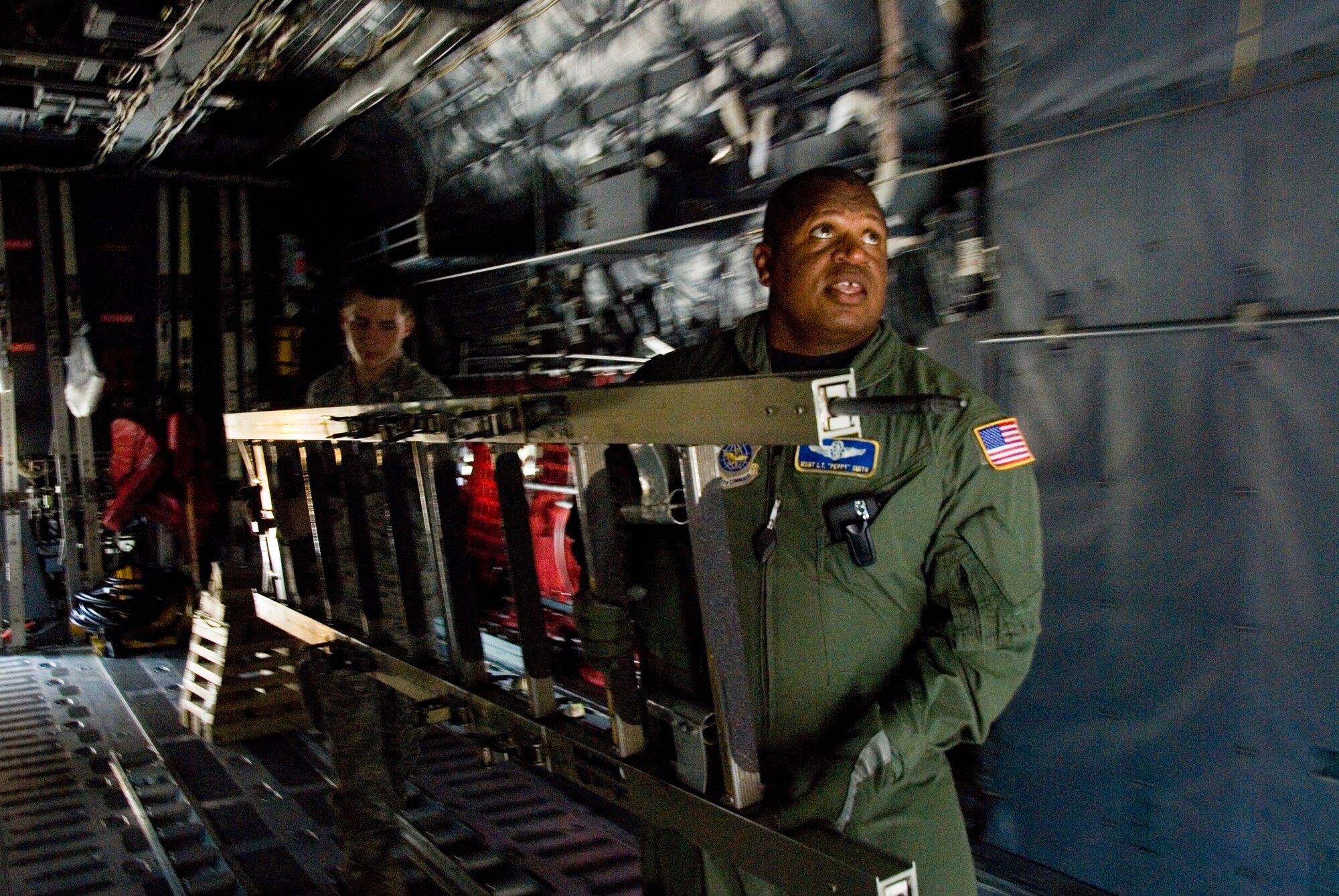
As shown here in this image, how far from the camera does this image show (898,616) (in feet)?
5.66

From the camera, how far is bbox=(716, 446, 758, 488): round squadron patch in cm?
178

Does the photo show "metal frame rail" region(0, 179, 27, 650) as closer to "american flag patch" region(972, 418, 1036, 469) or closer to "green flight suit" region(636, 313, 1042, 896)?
"green flight suit" region(636, 313, 1042, 896)

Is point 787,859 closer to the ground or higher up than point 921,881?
higher up

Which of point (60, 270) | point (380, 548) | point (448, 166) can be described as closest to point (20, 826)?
point (380, 548)

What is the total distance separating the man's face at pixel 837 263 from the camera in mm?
1769

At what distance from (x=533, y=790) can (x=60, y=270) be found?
5541 mm

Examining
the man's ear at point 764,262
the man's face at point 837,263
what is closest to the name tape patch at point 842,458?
the man's face at point 837,263

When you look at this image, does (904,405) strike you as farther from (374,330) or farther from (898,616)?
(374,330)

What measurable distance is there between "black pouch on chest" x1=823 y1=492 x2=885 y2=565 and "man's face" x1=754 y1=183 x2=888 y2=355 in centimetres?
32

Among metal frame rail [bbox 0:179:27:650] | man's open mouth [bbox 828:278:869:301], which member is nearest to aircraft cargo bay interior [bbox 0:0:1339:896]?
man's open mouth [bbox 828:278:869:301]

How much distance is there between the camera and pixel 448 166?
6098 millimetres

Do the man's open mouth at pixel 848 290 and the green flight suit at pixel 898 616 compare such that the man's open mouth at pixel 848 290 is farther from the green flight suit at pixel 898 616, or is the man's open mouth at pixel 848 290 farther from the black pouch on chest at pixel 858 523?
the black pouch on chest at pixel 858 523

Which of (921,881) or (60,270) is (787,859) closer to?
(921,881)

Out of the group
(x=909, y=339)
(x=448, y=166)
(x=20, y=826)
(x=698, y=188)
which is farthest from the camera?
(x=448, y=166)
